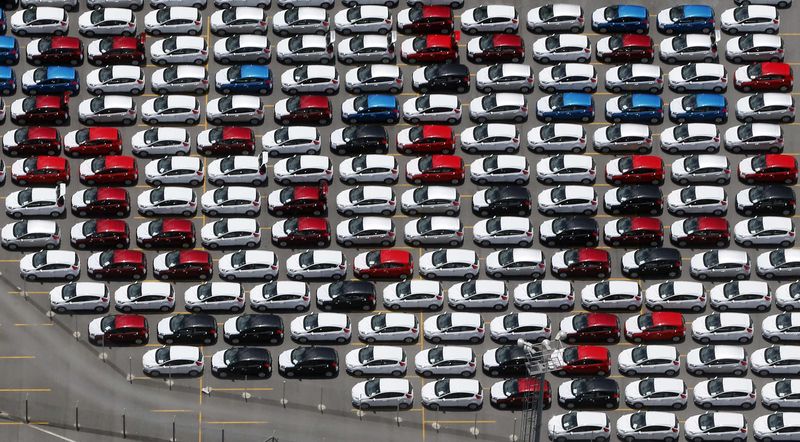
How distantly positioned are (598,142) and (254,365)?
26.0 metres

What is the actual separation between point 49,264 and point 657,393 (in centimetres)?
3670

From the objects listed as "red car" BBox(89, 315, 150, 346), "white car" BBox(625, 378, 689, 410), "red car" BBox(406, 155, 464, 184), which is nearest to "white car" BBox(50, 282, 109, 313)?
"red car" BBox(89, 315, 150, 346)

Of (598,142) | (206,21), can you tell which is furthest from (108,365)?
(598,142)

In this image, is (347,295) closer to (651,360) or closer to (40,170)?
(651,360)

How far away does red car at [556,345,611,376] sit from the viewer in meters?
126

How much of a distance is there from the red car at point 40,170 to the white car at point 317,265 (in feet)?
50.3

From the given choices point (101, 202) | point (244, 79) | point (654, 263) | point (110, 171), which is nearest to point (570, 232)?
point (654, 263)

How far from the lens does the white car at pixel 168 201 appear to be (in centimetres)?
13100

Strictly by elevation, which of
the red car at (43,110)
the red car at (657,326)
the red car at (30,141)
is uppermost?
the red car at (43,110)

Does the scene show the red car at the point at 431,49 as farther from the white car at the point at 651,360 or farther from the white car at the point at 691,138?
the white car at the point at 651,360

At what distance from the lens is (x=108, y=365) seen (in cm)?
12744

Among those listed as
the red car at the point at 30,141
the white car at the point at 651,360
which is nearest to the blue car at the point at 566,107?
the white car at the point at 651,360

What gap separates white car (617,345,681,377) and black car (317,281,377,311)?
15.2 metres

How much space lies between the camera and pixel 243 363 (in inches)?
4948
